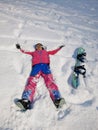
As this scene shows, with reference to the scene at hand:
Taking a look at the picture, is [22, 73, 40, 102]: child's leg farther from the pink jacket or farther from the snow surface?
the pink jacket

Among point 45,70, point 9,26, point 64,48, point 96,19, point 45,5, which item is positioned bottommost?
point 45,70

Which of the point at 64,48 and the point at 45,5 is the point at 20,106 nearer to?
the point at 64,48

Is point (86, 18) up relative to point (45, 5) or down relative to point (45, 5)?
down

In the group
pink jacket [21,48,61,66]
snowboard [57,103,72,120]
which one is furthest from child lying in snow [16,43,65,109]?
snowboard [57,103,72,120]

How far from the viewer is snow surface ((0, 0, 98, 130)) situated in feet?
15.8

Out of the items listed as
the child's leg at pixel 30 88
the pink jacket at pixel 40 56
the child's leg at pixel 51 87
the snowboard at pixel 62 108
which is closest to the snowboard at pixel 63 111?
the snowboard at pixel 62 108

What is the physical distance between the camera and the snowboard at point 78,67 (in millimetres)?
5906

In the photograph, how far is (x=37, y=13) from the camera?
1125 centimetres

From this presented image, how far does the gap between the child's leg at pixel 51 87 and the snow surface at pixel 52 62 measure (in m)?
0.15

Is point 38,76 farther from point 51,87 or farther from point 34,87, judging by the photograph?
point 51,87

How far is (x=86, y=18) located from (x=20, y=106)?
311 inches

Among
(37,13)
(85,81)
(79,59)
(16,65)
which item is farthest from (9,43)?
(37,13)

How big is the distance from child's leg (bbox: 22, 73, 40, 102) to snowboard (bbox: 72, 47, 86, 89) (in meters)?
1.13

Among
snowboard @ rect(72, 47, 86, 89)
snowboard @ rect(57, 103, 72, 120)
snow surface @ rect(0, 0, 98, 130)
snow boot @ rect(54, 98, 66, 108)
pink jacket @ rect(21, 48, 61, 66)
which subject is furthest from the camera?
pink jacket @ rect(21, 48, 61, 66)
